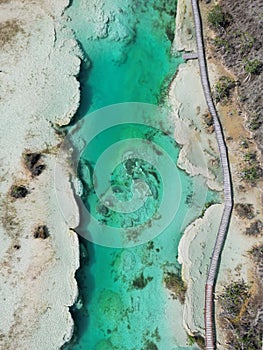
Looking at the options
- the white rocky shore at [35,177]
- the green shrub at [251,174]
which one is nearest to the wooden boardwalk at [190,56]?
the white rocky shore at [35,177]

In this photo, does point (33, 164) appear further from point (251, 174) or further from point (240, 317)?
point (240, 317)

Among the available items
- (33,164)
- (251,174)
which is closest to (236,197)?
(251,174)

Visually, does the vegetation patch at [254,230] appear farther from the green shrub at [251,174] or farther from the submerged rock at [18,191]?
the submerged rock at [18,191]

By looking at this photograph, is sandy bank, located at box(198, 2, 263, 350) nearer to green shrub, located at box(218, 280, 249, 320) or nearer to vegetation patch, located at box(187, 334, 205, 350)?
green shrub, located at box(218, 280, 249, 320)

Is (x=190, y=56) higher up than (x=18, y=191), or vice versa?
(x=190, y=56)

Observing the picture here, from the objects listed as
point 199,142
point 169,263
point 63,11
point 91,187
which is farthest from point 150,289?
point 63,11

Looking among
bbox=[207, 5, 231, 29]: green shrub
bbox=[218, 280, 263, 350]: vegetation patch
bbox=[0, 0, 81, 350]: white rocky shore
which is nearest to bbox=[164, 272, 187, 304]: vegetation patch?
A: bbox=[218, 280, 263, 350]: vegetation patch
